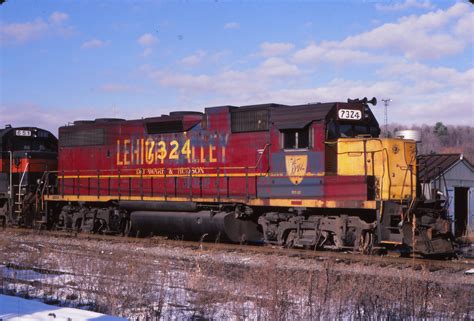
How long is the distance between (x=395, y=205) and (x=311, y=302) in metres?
5.72

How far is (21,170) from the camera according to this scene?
20656 millimetres

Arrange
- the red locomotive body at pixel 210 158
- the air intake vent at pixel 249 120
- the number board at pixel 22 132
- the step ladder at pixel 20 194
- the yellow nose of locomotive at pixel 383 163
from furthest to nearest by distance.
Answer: the number board at pixel 22 132
the step ladder at pixel 20 194
the air intake vent at pixel 249 120
the red locomotive body at pixel 210 158
the yellow nose of locomotive at pixel 383 163

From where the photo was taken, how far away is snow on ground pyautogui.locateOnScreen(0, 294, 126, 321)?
252 inches

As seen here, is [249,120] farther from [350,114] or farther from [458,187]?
[458,187]

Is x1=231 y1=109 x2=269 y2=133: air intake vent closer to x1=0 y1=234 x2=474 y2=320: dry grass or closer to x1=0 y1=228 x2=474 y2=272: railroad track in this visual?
x1=0 y1=228 x2=474 y2=272: railroad track

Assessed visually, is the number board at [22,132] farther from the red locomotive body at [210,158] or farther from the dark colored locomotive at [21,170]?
the red locomotive body at [210,158]

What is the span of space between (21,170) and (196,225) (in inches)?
330

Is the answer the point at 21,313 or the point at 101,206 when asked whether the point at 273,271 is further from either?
the point at 101,206

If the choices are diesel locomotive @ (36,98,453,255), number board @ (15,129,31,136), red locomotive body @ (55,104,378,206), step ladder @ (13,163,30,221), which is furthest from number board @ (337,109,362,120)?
number board @ (15,129,31,136)

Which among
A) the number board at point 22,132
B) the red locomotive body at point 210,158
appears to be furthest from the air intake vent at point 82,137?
the number board at point 22,132

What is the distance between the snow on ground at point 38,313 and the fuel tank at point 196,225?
25.6 feet

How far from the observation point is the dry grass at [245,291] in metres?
7.06

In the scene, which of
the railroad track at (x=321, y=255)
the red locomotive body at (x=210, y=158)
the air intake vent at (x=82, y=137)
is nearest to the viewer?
the railroad track at (x=321, y=255)

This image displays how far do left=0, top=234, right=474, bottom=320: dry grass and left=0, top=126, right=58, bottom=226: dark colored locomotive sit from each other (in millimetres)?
Answer: 9201
